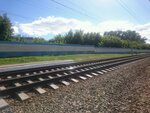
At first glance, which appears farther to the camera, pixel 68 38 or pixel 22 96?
pixel 68 38

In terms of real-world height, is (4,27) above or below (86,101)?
above

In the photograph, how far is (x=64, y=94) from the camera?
7414 millimetres

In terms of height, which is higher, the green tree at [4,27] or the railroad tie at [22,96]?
the green tree at [4,27]

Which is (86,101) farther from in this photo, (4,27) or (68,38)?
(68,38)

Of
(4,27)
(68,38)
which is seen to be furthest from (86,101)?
(68,38)

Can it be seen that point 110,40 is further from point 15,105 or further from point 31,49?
point 15,105

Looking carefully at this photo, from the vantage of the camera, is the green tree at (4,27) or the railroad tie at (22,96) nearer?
the railroad tie at (22,96)

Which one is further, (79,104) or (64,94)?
(64,94)

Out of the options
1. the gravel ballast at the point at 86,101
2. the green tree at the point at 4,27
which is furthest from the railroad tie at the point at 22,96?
the green tree at the point at 4,27

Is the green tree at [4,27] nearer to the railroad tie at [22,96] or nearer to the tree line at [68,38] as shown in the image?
the tree line at [68,38]

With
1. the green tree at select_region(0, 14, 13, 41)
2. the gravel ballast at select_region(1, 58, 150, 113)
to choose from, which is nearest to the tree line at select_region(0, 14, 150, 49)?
the green tree at select_region(0, 14, 13, 41)

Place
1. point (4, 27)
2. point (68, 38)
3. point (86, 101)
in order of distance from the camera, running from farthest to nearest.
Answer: point (68, 38) → point (4, 27) → point (86, 101)

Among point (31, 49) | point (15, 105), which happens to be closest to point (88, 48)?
point (31, 49)

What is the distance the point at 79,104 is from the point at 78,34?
49485 millimetres
